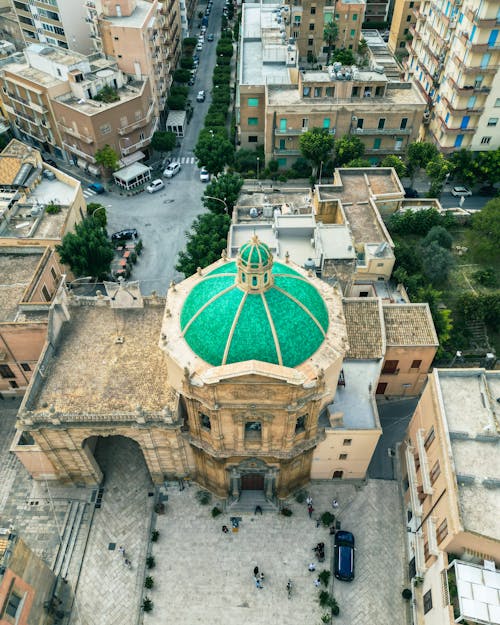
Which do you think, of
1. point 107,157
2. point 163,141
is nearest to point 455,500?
point 107,157

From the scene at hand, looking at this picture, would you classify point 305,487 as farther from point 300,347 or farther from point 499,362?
point 499,362

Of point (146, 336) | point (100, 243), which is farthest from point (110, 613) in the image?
point (100, 243)

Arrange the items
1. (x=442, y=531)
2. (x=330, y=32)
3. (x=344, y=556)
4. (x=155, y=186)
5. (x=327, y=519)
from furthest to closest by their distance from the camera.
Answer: (x=330, y=32) < (x=155, y=186) < (x=327, y=519) < (x=344, y=556) < (x=442, y=531)

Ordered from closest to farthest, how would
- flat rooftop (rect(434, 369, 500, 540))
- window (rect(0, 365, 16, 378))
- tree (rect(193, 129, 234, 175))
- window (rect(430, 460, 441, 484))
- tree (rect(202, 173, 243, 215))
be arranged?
flat rooftop (rect(434, 369, 500, 540)) → window (rect(430, 460, 441, 484)) → window (rect(0, 365, 16, 378)) → tree (rect(202, 173, 243, 215)) → tree (rect(193, 129, 234, 175))

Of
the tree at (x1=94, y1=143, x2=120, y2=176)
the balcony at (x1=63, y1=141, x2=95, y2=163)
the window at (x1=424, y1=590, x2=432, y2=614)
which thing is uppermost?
the tree at (x1=94, y1=143, x2=120, y2=176)

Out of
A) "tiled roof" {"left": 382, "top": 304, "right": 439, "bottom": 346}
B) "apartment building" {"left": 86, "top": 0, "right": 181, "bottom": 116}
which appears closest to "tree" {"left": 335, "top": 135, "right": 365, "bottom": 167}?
"tiled roof" {"left": 382, "top": 304, "right": 439, "bottom": 346}

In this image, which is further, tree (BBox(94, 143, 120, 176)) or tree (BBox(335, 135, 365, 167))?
tree (BBox(94, 143, 120, 176))

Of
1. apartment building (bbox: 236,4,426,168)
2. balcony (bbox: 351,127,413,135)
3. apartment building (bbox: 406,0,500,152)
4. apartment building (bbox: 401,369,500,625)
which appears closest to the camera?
apartment building (bbox: 401,369,500,625)

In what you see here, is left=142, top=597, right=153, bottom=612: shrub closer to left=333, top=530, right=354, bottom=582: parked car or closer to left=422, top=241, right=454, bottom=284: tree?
left=333, top=530, right=354, bottom=582: parked car

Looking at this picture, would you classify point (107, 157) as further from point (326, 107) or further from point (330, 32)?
Result: point (330, 32)
